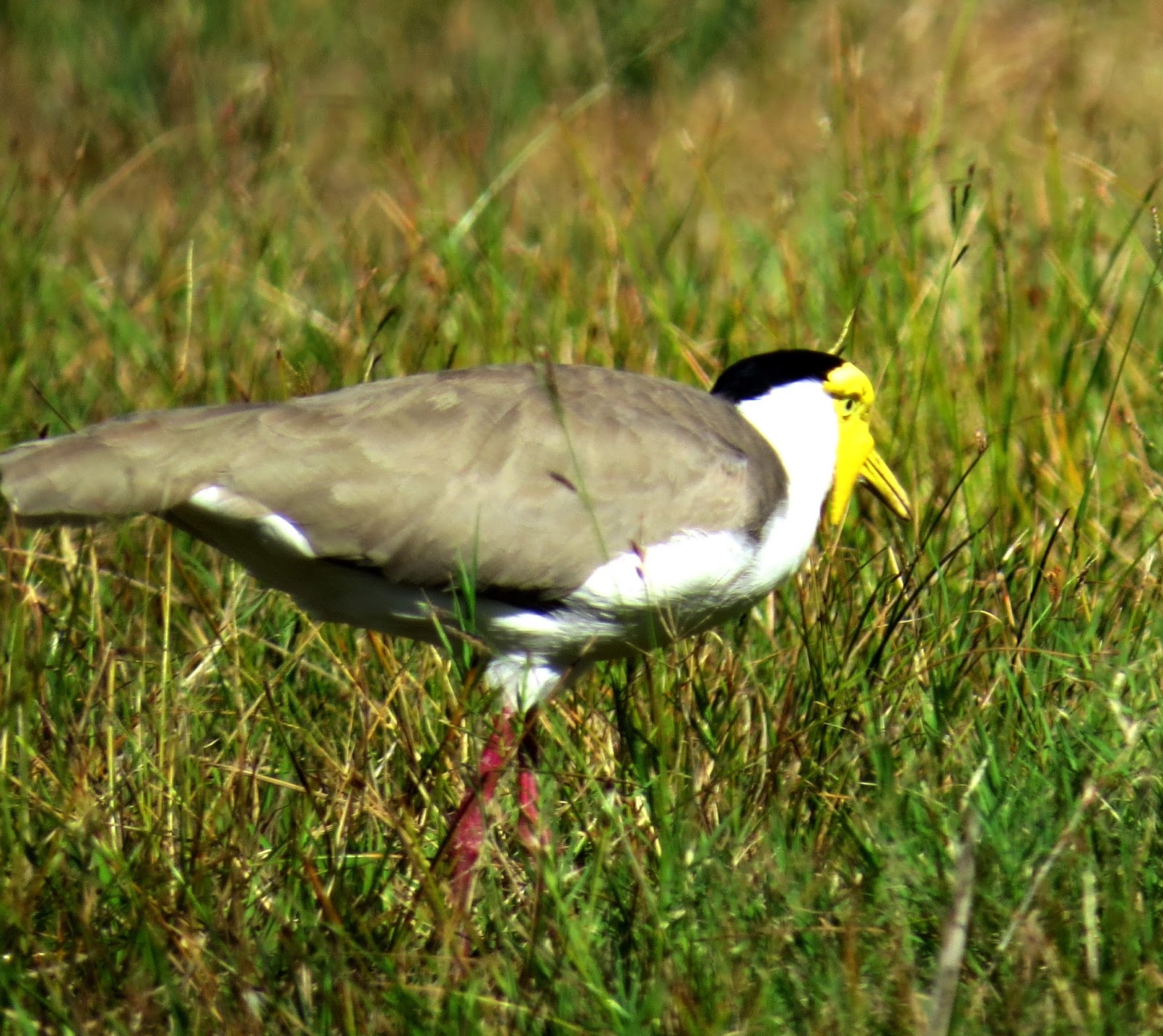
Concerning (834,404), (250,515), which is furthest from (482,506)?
(834,404)

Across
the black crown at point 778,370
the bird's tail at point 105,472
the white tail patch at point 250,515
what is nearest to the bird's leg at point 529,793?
the white tail patch at point 250,515

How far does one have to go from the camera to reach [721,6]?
30.0ft

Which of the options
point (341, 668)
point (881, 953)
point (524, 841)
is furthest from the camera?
point (341, 668)

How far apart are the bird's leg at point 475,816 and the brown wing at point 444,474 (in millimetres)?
307

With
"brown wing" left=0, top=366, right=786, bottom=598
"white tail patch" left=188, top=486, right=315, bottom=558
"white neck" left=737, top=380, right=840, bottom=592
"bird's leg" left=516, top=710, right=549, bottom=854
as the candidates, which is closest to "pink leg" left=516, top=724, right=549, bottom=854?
"bird's leg" left=516, top=710, right=549, bottom=854

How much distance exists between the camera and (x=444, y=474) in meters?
3.49

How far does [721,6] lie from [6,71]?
11.9 ft

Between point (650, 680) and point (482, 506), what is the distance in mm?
458

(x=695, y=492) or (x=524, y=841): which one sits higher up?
(x=695, y=492)

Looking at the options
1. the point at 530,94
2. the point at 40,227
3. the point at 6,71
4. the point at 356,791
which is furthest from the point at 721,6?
the point at 356,791

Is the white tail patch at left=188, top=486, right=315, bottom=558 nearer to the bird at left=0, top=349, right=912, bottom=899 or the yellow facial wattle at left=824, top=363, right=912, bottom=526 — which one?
the bird at left=0, top=349, right=912, bottom=899

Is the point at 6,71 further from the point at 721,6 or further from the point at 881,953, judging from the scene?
the point at 881,953

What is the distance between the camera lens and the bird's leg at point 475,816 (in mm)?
3093

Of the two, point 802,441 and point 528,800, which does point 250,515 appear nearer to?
point 528,800
